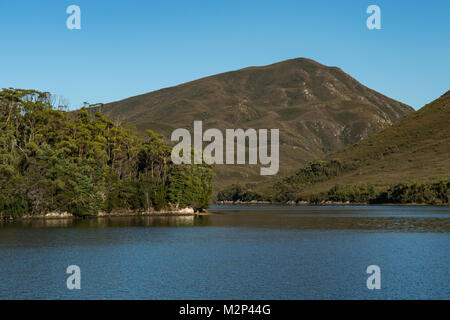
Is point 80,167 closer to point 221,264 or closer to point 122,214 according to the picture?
point 122,214

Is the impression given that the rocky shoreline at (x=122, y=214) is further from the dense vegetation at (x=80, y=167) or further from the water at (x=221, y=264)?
the water at (x=221, y=264)

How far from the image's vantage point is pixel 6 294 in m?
47.7

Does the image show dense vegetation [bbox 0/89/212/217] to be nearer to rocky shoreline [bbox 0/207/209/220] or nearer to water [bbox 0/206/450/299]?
rocky shoreline [bbox 0/207/209/220]

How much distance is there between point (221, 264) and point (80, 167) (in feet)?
318

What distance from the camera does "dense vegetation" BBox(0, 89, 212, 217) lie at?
468 ft

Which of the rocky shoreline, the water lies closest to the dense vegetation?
the rocky shoreline

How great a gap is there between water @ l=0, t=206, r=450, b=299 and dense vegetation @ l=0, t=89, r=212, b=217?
1484 inches

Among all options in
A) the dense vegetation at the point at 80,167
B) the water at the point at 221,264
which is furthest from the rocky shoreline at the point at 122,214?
the water at the point at 221,264

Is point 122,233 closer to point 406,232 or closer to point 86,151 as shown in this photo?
point 406,232

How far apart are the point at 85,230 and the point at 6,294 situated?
6420 cm

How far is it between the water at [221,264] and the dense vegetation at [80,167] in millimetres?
37705

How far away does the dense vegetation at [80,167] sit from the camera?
143 m
